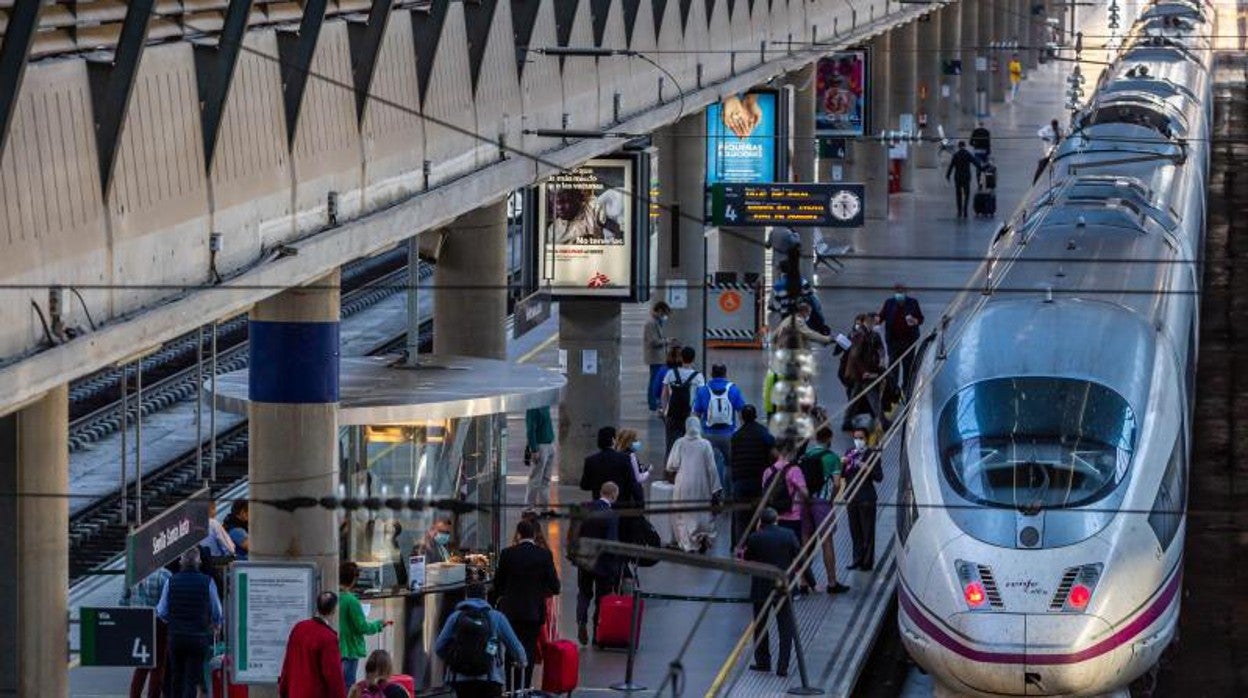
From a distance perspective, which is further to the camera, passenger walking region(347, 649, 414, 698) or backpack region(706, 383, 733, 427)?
backpack region(706, 383, 733, 427)

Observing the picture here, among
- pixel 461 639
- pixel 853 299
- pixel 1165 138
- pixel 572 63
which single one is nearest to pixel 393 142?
pixel 461 639

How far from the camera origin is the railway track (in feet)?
84.9

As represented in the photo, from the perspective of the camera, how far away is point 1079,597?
17.6 metres

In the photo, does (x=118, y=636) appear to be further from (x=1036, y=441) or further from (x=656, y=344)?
(x=656, y=344)

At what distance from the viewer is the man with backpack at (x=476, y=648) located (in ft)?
55.1

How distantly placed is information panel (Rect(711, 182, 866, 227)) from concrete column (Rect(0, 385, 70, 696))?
19.7 meters

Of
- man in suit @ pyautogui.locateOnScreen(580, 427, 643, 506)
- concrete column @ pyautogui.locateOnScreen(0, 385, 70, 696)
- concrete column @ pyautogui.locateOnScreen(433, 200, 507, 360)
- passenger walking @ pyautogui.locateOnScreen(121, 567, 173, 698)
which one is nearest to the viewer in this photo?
concrete column @ pyautogui.locateOnScreen(0, 385, 70, 696)

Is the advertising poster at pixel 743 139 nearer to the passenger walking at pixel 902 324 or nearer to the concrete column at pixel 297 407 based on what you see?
the passenger walking at pixel 902 324

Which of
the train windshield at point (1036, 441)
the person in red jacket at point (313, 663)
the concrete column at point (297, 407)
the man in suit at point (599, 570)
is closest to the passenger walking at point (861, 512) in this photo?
the man in suit at point (599, 570)

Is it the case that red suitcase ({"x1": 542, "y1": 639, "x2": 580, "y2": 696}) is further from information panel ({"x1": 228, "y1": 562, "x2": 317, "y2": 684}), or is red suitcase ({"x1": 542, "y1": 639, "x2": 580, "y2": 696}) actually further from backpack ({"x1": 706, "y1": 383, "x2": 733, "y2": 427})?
backpack ({"x1": 706, "y1": 383, "x2": 733, "y2": 427})

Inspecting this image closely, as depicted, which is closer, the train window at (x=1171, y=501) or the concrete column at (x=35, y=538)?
the concrete column at (x=35, y=538)

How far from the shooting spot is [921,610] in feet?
60.0

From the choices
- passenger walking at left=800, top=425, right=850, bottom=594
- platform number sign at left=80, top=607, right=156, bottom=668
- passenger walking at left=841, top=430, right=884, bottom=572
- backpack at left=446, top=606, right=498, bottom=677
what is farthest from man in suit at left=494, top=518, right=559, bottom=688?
passenger walking at left=841, top=430, right=884, bottom=572

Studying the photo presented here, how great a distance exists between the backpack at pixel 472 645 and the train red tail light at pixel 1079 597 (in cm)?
362
